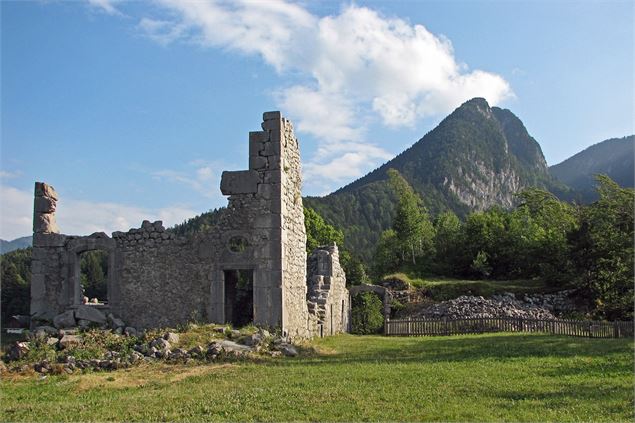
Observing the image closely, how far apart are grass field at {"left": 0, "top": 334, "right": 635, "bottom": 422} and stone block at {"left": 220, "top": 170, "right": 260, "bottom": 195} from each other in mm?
6107

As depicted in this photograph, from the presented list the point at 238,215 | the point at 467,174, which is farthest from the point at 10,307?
the point at 467,174

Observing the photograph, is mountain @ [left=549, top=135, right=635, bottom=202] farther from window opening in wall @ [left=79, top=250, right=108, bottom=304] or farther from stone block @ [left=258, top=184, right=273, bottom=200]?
stone block @ [left=258, top=184, right=273, bottom=200]

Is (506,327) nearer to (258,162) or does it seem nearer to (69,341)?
(258,162)

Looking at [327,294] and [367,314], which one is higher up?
[327,294]

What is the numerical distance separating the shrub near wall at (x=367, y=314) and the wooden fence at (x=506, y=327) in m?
3.40

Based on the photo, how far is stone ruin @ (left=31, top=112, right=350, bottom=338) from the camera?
1835 centimetres

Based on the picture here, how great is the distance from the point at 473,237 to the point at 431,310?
14336 mm

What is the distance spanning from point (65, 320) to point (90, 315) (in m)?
0.77

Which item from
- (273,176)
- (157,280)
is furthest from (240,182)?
(157,280)

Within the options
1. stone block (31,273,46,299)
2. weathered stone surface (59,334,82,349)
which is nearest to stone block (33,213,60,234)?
stone block (31,273,46,299)

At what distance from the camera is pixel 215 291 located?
1870 cm

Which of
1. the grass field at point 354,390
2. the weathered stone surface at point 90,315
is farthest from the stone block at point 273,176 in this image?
the weathered stone surface at point 90,315

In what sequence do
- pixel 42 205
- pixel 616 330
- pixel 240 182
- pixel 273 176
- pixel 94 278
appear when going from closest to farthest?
pixel 273 176 < pixel 240 182 < pixel 42 205 < pixel 616 330 < pixel 94 278

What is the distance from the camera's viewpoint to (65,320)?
18719mm
